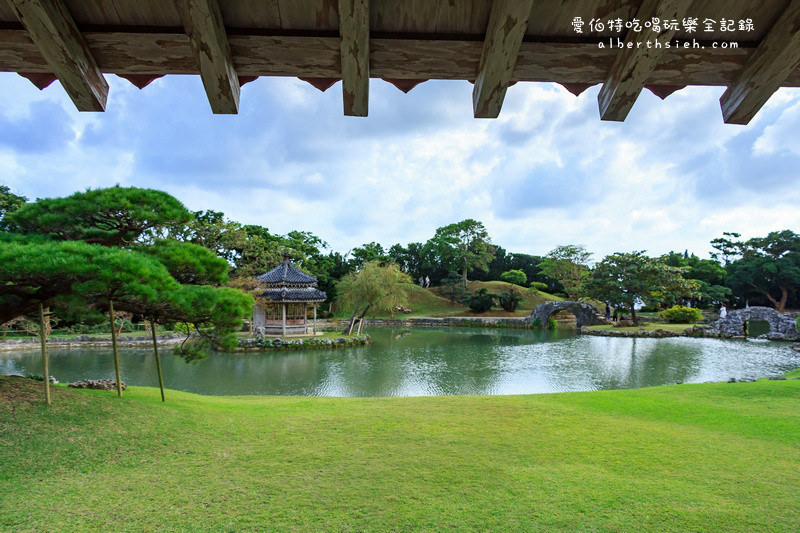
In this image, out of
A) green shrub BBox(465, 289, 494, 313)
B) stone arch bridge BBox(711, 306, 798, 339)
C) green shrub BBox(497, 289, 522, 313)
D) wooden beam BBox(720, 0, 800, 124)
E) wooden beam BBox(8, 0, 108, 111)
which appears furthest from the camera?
green shrub BBox(497, 289, 522, 313)

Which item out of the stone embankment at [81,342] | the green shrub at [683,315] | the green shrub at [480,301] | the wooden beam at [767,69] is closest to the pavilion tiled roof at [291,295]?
the stone embankment at [81,342]

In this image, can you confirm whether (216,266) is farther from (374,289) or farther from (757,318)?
(757,318)

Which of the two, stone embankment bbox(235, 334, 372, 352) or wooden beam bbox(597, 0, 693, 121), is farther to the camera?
stone embankment bbox(235, 334, 372, 352)

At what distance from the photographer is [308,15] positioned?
140 centimetres

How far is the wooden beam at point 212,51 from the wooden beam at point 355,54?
0.41 metres

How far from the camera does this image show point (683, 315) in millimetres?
20969

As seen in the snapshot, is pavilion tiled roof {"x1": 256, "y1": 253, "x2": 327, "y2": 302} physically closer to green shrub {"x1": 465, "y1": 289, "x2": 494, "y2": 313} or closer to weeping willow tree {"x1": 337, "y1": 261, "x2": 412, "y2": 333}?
weeping willow tree {"x1": 337, "y1": 261, "x2": 412, "y2": 333}

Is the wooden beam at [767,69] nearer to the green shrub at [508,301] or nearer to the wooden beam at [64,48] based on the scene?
the wooden beam at [64,48]

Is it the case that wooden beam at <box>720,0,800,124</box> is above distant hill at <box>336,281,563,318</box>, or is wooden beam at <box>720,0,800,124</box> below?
above

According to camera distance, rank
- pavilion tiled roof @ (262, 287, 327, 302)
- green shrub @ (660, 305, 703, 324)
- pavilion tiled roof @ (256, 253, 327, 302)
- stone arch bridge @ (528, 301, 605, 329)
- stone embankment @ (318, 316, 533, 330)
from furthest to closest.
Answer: stone embankment @ (318, 316, 533, 330) → stone arch bridge @ (528, 301, 605, 329) → green shrub @ (660, 305, 703, 324) → pavilion tiled roof @ (256, 253, 327, 302) → pavilion tiled roof @ (262, 287, 327, 302)

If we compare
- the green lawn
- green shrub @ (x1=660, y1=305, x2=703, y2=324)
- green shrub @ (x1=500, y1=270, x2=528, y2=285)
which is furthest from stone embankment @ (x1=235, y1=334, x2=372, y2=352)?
green shrub @ (x1=500, y1=270, x2=528, y2=285)

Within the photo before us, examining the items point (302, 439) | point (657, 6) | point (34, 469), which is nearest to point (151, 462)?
point (34, 469)

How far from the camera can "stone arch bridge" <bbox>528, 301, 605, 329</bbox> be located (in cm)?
2225

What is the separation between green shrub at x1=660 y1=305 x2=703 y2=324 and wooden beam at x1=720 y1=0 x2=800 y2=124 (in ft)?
78.2
